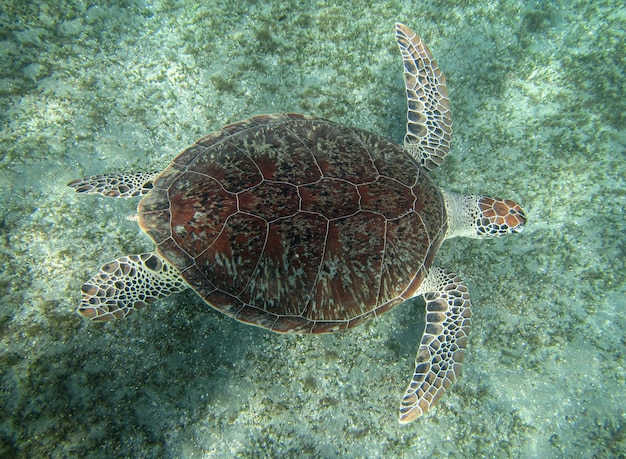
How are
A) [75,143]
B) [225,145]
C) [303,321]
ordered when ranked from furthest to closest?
1. [75,143]
2. [225,145]
3. [303,321]

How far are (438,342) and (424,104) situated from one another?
6.32 ft

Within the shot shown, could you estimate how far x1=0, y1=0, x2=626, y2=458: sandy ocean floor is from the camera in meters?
1.91

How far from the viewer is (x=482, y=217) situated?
2.29 metres

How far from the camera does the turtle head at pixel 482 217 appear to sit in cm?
228

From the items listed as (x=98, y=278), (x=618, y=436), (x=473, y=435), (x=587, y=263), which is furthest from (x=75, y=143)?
(x=618, y=436)

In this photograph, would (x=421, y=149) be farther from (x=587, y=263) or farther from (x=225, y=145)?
(x=587, y=263)

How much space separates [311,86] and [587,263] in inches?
112

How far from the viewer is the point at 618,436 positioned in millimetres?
2193

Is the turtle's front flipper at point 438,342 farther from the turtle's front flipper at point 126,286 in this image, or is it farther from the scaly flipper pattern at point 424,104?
the turtle's front flipper at point 126,286

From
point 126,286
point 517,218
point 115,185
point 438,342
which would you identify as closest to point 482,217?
point 517,218

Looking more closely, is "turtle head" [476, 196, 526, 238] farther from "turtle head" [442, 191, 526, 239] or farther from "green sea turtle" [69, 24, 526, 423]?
"green sea turtle" [69, 24, 526, 423]

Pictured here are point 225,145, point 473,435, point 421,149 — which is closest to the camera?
point 225,145

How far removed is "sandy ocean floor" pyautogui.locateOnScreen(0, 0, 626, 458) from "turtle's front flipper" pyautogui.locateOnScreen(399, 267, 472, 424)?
0.17 m

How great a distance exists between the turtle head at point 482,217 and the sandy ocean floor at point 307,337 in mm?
276
